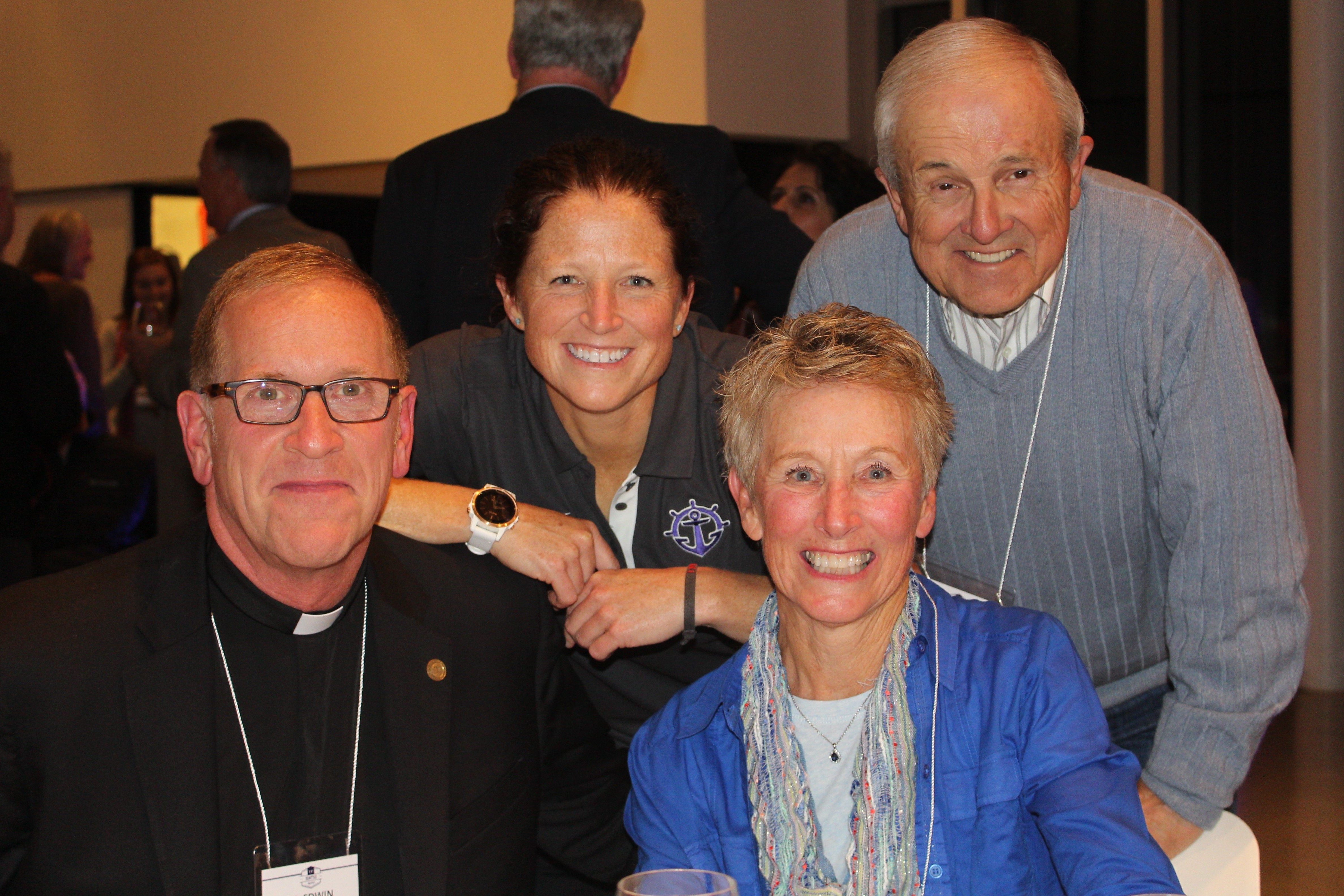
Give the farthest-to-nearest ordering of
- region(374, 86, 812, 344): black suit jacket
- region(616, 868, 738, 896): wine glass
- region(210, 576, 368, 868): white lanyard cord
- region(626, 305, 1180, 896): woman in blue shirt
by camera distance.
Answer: region(374, 86, 812, 344): black suit jacket < region(210, 576, 368, 868): white lanyard cord < region(626, 305, 1180, 896): woman in blue shirt < region(616, 868, 738, 896): wine glass

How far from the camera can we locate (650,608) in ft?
7.06

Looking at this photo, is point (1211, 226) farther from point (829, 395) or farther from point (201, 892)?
point (201, 892)

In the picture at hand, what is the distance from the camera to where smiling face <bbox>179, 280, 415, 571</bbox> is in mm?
1749

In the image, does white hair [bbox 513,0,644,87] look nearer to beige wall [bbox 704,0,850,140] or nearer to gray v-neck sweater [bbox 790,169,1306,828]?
gray v-neck sweater [bbox 790,169,1306,828]

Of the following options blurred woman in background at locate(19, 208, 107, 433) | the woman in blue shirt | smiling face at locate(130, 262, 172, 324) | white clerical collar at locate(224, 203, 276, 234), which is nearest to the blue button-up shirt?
the woman in blue shirt

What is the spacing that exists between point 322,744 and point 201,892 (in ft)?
0.99

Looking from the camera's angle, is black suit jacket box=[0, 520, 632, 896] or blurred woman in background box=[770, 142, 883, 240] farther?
blurred woman in background box=[770, 142, 883, 240]

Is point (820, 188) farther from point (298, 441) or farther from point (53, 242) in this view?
point (53, 242)

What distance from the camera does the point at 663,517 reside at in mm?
2342

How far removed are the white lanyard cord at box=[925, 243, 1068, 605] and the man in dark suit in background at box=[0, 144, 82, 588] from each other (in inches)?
109

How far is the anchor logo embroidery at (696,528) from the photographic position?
2340 mm

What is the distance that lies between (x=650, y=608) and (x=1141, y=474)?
2.88 ft

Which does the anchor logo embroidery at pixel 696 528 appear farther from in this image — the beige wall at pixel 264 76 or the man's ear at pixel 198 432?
the beige wall at pixel 264 76

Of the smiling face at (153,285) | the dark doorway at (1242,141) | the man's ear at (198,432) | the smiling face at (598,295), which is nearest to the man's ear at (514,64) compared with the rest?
the smiling face at (598,295)
